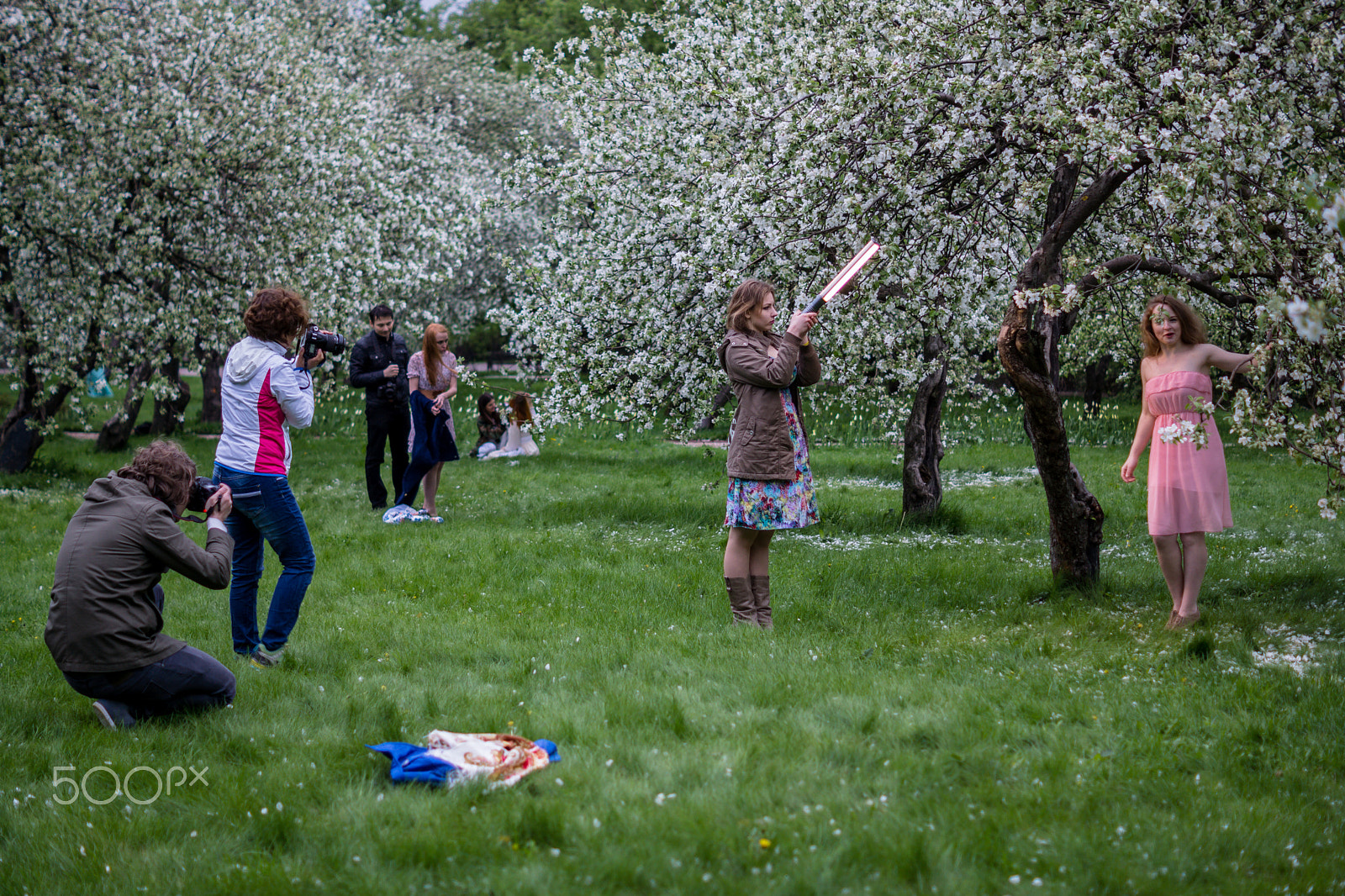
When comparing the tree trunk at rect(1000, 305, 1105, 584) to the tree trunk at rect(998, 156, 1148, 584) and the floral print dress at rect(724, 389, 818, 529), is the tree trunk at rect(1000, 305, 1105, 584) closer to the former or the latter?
the tree trunk at rect(998, 156, 1148, 584)

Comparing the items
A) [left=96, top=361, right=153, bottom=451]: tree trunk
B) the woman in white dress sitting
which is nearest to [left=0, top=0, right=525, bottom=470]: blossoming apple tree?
[left=96, top=361, right=153, bottom=451]: tree trunk

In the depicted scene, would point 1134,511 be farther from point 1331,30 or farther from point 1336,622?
point 1331,30

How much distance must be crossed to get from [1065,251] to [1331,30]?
13.8ft

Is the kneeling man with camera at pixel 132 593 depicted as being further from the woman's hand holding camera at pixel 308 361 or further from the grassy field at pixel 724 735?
the woman's hand holding camera at pixel 308 361

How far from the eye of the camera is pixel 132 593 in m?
4.77

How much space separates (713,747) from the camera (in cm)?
441

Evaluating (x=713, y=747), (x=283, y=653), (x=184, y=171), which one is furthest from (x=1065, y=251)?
(x=184, y=171)

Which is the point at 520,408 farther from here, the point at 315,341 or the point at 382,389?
the point at 315,341

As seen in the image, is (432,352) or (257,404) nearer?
(257,404)

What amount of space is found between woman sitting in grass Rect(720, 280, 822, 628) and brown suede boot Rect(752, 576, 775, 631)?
261 millimetres

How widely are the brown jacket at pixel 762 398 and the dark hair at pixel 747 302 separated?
0.24 feet

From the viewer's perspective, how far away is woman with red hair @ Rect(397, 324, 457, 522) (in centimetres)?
1078

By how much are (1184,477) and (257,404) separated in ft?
18.1

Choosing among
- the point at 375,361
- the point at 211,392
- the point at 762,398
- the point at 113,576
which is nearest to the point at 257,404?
the point at 113,576
